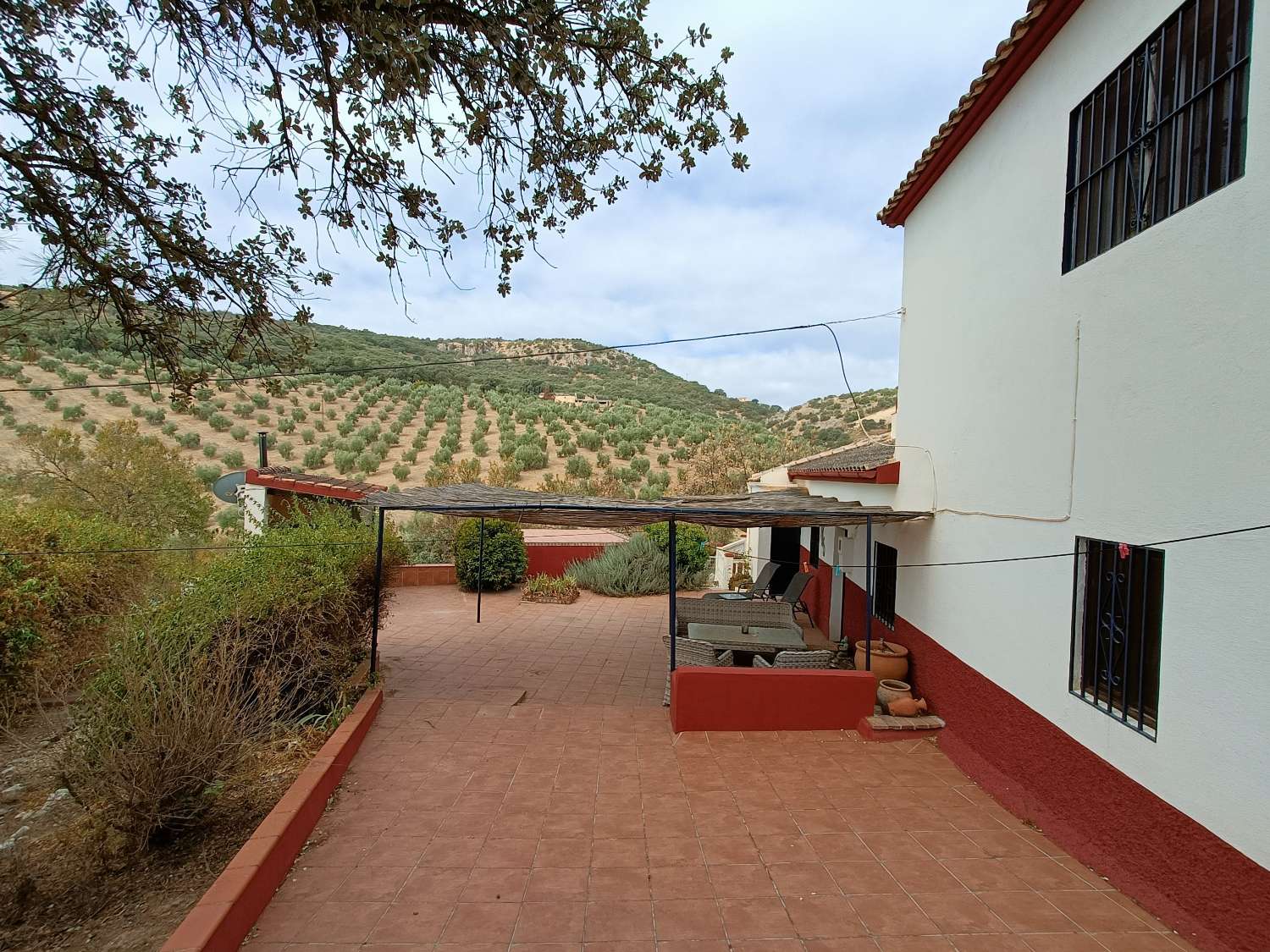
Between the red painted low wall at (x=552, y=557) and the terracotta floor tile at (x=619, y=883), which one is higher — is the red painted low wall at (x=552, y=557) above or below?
above

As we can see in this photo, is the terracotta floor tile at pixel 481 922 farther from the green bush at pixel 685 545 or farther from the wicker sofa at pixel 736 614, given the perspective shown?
the green bush at pixel 685 545

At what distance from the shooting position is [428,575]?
52.7ft

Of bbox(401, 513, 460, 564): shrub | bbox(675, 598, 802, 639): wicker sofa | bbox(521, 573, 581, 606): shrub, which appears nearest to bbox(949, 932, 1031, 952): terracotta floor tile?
bbox(675, 598, 802, 639): wicker sofa

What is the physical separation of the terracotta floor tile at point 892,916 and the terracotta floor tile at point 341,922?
268 centimetres

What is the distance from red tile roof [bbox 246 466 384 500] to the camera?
13950mm

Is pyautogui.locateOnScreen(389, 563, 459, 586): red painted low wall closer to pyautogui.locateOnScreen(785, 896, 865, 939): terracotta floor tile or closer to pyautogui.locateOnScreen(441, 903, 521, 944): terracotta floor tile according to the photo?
pyautogui.locateOnScreen(441, 903, 521, 944): terracotta floor tile

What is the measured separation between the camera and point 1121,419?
400 centimetres

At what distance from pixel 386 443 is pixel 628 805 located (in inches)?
1145

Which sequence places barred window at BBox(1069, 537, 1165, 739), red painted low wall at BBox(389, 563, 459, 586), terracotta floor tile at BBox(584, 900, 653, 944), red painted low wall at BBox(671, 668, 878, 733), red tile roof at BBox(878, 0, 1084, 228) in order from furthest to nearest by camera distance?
red painted low wall at BBox(389, 563, 459, 586)
red painted low wall at BBox(671, 668, 878, 733)
red tile roof at BBox(878, 0, 1084, 228)
barred window at BBox(1069, 537, 1165, 739)
terracotta floor tile at BBox(584, 900, 653, 944)

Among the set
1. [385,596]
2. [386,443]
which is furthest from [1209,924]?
[386,443]

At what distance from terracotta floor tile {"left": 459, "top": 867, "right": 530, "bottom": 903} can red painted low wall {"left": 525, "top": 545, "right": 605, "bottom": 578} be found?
1231cm

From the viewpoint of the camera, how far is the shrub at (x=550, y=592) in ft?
47.1

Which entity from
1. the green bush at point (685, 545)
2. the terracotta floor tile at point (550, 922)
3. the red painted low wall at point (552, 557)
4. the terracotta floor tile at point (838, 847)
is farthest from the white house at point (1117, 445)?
the red painted low wall at point (552, 557)

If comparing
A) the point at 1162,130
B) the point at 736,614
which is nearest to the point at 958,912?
the point at 1162,130
